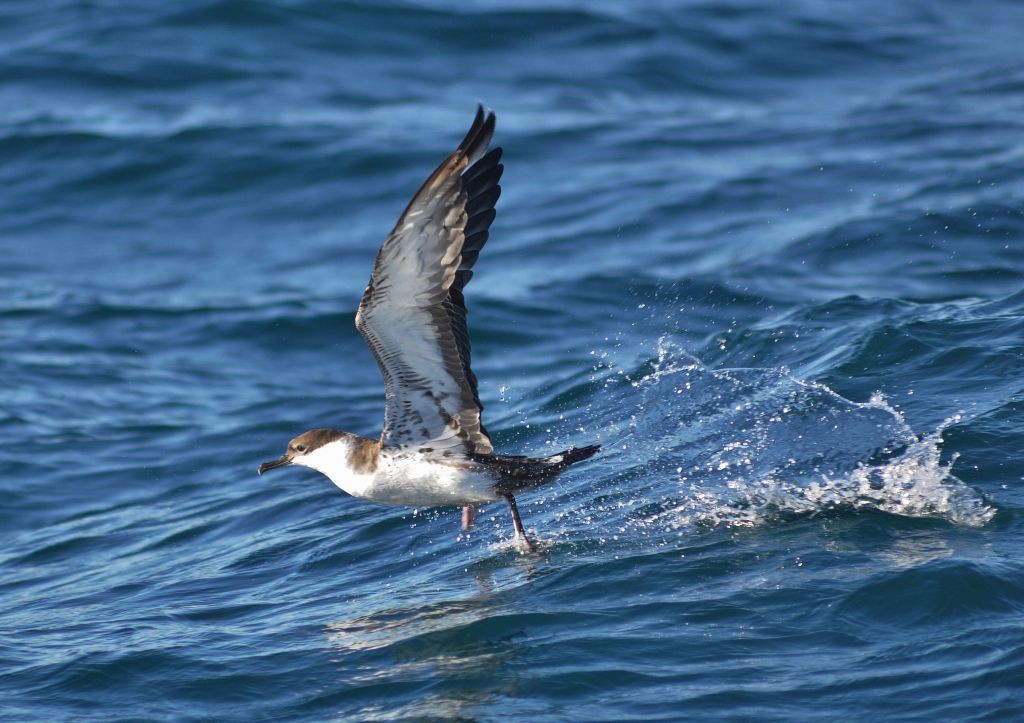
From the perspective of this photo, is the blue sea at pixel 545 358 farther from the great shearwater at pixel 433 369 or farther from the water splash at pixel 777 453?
the great shearwater at pixel 433 369

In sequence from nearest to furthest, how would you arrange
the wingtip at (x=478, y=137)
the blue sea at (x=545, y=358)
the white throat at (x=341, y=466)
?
the wingtip at (x=478, y=137) < the blue sea at (x=545, y=358) < the white throat at (x=341, y=466)

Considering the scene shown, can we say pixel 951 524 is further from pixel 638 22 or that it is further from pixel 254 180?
pixel 638 22

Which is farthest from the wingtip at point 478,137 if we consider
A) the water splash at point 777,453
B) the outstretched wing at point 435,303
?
the water splash at point 777,453

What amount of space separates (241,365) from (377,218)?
3617 millimetres

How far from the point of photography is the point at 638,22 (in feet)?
68.8

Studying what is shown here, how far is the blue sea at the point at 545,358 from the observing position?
633 cm

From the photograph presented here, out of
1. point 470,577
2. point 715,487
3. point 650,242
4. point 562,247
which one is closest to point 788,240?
point 650,242

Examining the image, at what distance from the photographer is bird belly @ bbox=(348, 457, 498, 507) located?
7402mm

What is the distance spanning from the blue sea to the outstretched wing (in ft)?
3.16

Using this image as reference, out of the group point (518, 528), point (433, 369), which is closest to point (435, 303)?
point (433, 369)

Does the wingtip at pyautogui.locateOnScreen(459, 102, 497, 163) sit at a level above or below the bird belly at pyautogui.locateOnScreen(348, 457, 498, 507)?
above

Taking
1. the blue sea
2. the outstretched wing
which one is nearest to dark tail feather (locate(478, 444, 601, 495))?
the outstretched wing

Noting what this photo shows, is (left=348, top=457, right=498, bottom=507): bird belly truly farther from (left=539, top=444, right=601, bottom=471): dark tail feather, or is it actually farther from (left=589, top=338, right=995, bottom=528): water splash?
(left=589, top=338, right=995, bottom=528): water splash

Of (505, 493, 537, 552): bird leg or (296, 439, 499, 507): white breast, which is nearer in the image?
(296, 439, 499, 507): white breast
